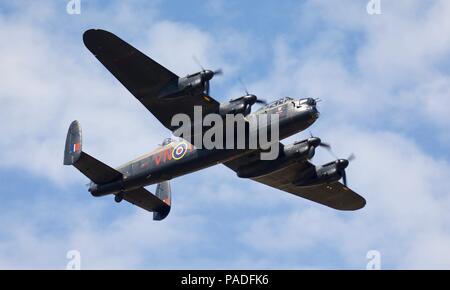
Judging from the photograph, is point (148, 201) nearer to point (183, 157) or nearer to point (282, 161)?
point (183, 157)

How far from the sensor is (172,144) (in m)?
37.7

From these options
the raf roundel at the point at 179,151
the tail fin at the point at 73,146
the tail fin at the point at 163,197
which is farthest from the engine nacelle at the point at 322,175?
the tail fin at the point at 73,146

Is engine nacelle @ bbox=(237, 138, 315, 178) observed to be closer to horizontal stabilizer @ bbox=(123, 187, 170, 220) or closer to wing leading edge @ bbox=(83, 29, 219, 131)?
horizontal stabilizer @ bbox=(123, 187, 170, 220)

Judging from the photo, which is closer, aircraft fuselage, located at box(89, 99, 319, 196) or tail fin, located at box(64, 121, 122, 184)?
aircraft fuselage, located at box(89, 99, 319, 196)

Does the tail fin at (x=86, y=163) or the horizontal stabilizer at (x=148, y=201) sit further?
the horizontal stabilizer at (x=148, y=201)

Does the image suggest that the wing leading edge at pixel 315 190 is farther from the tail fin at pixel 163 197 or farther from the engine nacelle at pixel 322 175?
the tail fin at pixel 163 197

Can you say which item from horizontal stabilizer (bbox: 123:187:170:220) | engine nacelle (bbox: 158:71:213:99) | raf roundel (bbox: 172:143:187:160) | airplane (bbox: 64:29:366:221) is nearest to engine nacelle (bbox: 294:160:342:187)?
airplane (bbox: 64:29:366:221)

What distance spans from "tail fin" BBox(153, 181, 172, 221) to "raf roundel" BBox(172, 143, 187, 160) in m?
4.54

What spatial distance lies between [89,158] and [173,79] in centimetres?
584

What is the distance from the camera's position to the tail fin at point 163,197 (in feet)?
134

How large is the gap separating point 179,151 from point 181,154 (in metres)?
0.19

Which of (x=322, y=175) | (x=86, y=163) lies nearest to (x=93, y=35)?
(x=86, y=163)

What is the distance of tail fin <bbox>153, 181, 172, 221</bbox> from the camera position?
134ft
